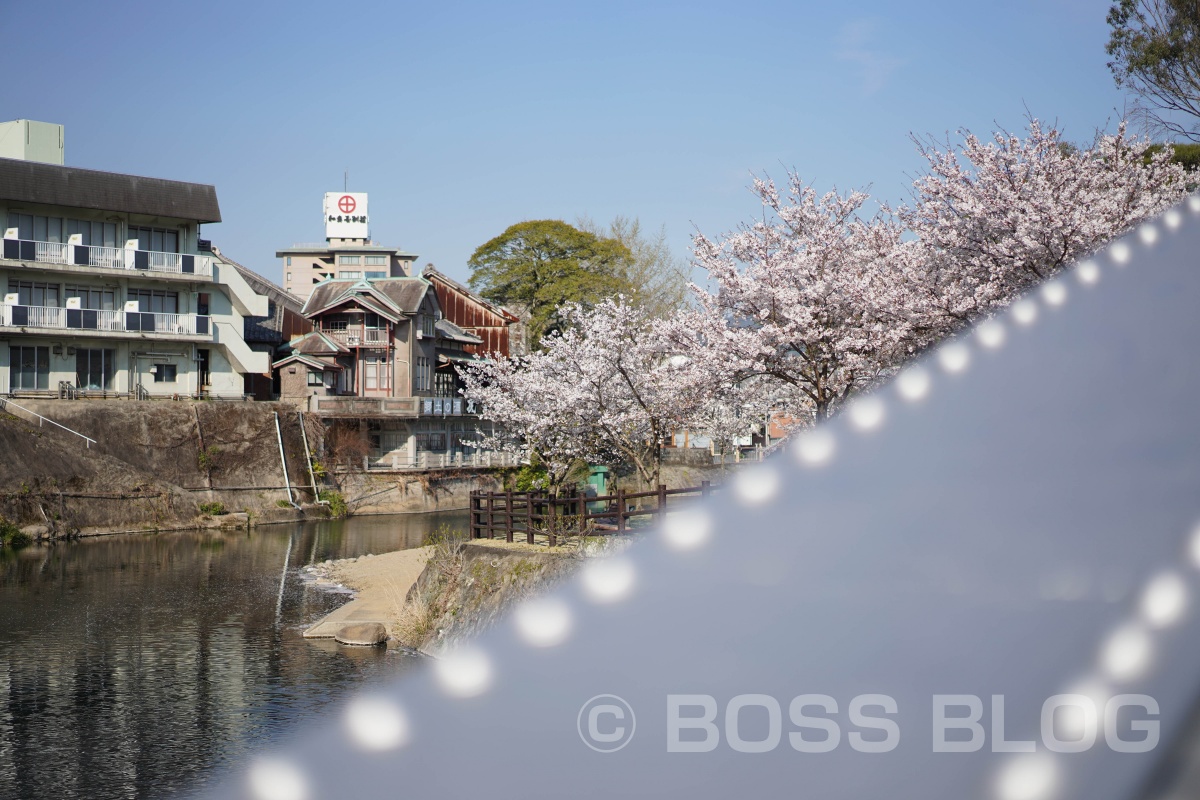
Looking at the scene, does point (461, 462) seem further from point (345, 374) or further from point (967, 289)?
point (967, 289)

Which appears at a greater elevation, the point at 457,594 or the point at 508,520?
the point at 508,520

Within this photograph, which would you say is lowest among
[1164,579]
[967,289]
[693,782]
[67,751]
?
[67,751]

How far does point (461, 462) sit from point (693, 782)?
40.4 m

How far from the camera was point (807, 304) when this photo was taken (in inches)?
615

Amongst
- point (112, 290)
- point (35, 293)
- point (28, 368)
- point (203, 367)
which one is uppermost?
point (112, 290)

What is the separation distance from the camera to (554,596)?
1214mm

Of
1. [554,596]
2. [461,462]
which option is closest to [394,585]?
[554,596]

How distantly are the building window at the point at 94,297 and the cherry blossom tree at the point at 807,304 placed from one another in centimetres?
2686

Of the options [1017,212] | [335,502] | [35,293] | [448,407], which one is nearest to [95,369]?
[35,293]

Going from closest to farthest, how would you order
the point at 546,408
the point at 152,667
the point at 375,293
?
1. the point at 152,667
2. the point at 546,408
3. the point at 375,293

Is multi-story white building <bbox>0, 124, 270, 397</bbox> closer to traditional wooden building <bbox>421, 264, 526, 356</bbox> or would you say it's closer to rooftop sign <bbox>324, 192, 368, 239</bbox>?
traditional wooden building <bbox>421, 264, 526, 356</bbox>

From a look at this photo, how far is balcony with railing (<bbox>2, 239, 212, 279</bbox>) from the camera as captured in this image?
33.8 m

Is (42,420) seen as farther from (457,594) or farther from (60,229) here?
(457,594)

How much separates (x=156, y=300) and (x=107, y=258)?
243 centimetres
